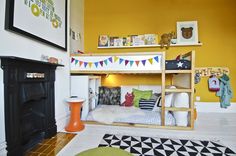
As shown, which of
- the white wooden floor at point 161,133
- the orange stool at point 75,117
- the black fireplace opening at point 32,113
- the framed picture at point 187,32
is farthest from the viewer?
the framed picture at point 187,32

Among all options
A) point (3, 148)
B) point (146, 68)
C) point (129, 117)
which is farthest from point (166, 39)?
point (3, 148)

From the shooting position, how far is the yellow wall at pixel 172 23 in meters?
3.27

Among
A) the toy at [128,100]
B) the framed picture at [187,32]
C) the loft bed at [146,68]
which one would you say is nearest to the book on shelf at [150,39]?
the framed picture at [187,32]

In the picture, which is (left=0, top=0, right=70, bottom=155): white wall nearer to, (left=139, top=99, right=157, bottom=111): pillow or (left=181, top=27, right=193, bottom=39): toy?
(left=139, top=99, right=157, bottom=111): pillow

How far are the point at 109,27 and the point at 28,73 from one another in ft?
8.34

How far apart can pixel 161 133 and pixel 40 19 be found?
2.23 metres

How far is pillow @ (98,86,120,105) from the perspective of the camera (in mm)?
3332

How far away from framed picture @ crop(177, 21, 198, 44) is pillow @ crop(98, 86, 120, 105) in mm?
1868

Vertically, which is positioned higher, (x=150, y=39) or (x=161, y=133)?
(x=150, y=39)

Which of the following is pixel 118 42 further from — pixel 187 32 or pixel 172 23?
pixel 187 32

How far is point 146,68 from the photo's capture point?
241 centimetres

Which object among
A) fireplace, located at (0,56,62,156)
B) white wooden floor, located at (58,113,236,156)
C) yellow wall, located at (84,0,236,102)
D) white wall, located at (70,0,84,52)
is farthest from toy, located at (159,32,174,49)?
fireplace, located at (0,56,62,156)

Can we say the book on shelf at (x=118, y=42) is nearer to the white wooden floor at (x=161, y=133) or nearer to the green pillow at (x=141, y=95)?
the green pillow at (x=141, y=95)

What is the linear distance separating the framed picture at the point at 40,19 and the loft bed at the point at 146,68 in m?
0.48
